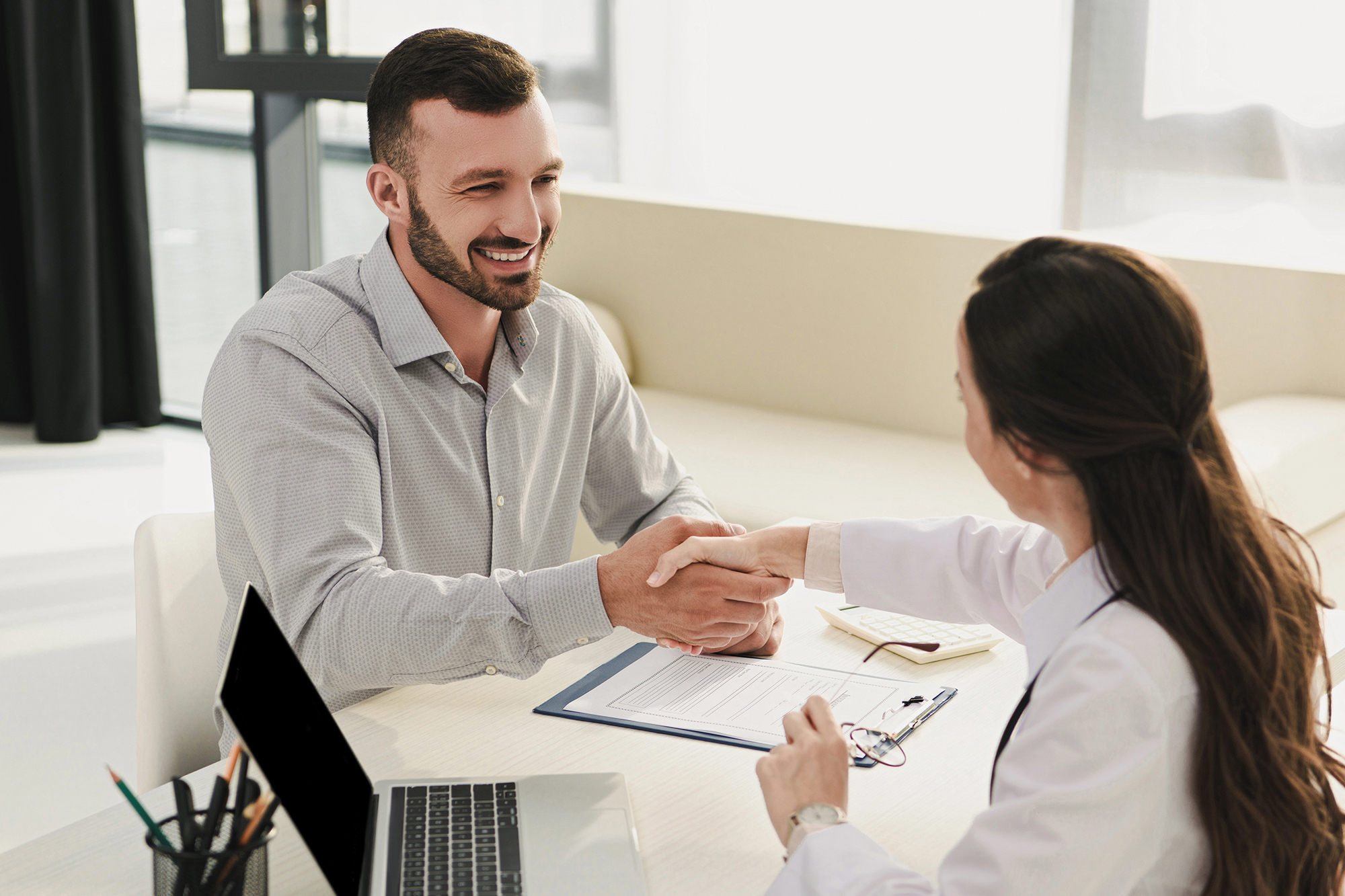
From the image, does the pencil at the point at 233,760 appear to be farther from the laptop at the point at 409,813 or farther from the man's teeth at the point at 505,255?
the man's teeth at the point at 505,255

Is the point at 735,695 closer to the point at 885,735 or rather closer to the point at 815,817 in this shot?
the point at 885,735

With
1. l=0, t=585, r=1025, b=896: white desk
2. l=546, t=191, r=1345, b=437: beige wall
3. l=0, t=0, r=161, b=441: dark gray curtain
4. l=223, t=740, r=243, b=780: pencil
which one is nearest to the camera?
l=223, t=740, r=243, b=780: pencil

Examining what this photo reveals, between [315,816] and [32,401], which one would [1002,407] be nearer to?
[315,816]

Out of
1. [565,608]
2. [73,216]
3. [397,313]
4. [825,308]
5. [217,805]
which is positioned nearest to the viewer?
[217,805]

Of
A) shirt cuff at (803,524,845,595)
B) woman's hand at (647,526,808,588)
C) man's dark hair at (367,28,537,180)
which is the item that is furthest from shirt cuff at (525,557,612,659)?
man's dark hair at (367,28,537,180)

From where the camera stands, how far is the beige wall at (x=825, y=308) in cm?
277

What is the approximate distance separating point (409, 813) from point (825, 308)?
7.89 feet

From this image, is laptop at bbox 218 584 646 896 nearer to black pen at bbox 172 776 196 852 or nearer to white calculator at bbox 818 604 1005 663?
black pen at bbox 172 776 196 852

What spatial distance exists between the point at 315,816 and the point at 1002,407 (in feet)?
1.86

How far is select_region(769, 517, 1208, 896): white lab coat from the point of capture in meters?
0.79

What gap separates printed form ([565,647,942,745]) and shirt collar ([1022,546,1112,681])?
0.34m

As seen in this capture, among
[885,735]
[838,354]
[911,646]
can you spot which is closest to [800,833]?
[885,735]

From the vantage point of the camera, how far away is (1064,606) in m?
0.90

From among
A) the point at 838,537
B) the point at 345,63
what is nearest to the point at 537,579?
the point at 838,537
